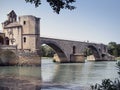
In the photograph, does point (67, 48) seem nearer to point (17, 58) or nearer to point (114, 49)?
point (17, 58)

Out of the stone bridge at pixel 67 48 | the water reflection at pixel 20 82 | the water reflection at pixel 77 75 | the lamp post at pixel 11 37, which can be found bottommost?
the water reflection at pixel 77 75

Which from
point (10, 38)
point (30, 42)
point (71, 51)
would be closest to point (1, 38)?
point (10, 38)

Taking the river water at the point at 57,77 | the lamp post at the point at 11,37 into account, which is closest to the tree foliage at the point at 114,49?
the lamp post at the point at 11,37

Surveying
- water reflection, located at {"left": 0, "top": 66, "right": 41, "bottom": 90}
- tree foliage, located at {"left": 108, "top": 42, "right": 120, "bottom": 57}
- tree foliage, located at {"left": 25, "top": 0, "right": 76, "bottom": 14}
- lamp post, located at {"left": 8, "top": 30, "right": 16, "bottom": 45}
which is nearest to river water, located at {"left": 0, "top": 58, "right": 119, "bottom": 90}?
water reflection, located at {"left": 0, "top": 66, "right": 41, "bottom": 90}

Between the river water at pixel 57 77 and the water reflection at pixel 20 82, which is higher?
the water reflection at pixel 20 82

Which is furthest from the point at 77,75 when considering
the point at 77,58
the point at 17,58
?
the point at 77,58

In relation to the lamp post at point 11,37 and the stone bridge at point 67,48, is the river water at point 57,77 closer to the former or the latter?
the lamp post at point 11,37

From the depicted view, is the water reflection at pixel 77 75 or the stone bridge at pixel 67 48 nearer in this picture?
the water reflection at pixel 77 75

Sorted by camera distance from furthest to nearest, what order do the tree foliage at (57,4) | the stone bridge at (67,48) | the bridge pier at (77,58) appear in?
the bridge pier at (77,58) → the stone bridge at (67,48) → the tree foliage at (57,4)

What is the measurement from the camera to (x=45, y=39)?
60031 millimetres

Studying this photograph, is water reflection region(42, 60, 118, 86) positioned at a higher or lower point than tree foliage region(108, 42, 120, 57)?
lower

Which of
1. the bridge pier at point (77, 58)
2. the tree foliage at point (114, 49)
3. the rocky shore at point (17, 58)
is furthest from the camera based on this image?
the tree foliage at point (114, 49)

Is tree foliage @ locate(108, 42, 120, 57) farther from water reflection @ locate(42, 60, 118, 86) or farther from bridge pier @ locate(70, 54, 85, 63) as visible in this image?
water reflection @ locate(42, 60, 118, 86)

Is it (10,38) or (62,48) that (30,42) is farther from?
(62,48)
